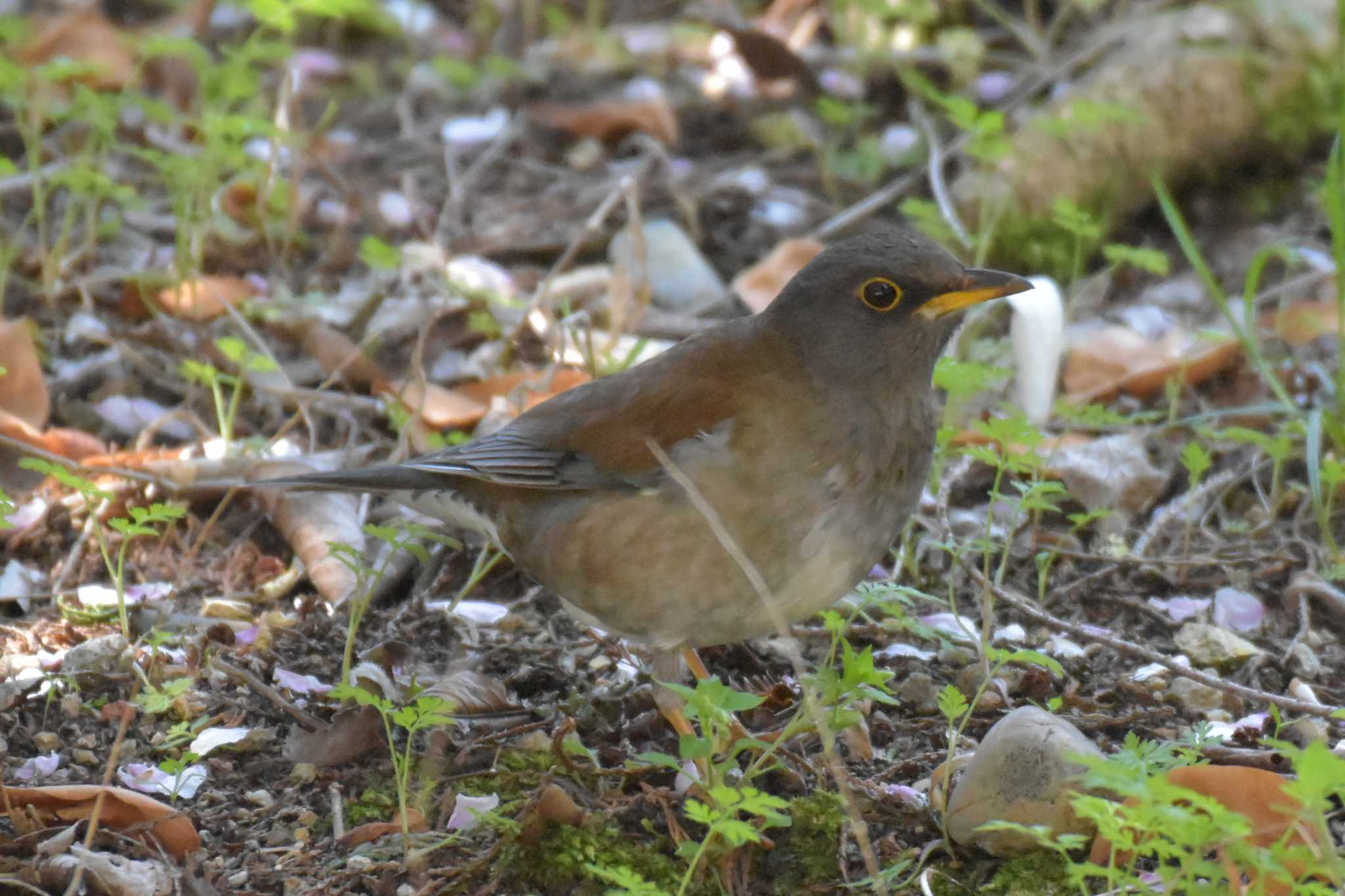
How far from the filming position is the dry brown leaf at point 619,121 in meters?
8.79

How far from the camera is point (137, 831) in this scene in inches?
155

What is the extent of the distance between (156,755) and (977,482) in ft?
10.0

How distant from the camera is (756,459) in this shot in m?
4.37

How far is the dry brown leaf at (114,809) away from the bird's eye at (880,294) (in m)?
2.20

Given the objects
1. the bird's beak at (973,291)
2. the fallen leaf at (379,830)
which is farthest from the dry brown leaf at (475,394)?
the fallen leaf at (379,830)

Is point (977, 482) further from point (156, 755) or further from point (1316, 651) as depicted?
point (156, 755)

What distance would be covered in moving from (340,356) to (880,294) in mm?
2745

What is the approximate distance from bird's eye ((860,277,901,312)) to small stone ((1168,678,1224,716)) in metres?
1.35

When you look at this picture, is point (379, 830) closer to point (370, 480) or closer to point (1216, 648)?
point (370, 480)

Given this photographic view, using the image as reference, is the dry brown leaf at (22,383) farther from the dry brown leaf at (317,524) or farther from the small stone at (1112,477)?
the small stone at (1112,477)

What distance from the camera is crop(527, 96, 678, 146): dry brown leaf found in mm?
8789

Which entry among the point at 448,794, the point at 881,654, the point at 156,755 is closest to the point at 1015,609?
the point at 881,654

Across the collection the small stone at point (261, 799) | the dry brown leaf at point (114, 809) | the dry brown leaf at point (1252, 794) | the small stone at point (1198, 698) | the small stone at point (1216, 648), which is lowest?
the small stone at point (1216, 648)

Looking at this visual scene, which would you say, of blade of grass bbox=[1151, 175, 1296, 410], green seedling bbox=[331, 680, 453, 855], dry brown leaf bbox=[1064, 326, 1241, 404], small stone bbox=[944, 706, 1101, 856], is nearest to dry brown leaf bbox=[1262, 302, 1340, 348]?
dry brown leaf bbox=[1064, 326, 1241, 404]
